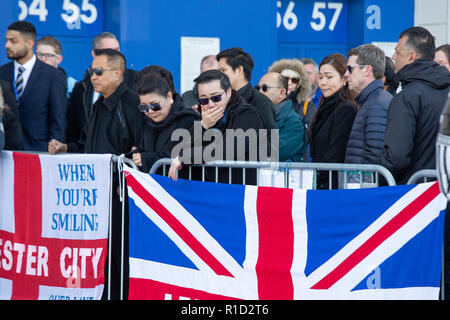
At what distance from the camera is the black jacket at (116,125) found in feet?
21.8

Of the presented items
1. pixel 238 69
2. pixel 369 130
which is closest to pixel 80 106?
pixel 238 69

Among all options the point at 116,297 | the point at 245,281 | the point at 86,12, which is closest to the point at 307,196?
the point at 245,281

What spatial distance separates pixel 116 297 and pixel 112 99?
5.81 feet

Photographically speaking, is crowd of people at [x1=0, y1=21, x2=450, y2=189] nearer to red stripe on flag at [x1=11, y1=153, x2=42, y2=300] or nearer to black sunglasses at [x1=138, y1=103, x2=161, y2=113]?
black sunglasses at [x1=138, y1=103, x2=161, y2=113]

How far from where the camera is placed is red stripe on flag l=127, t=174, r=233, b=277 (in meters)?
5.34

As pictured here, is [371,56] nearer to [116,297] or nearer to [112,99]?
[112,99]

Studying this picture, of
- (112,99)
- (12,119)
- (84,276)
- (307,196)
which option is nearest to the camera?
(307,196)

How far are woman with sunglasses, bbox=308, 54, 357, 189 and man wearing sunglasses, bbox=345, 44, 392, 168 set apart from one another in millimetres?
181

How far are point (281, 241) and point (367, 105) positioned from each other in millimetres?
1531

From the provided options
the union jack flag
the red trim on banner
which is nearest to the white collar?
the red trim on banner

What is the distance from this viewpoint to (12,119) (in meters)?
7.18

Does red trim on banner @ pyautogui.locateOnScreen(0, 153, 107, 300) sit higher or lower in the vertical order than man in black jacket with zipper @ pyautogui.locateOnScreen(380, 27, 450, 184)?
lower

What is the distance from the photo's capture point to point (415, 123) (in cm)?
556

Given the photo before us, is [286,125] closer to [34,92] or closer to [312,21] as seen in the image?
[34,92]
